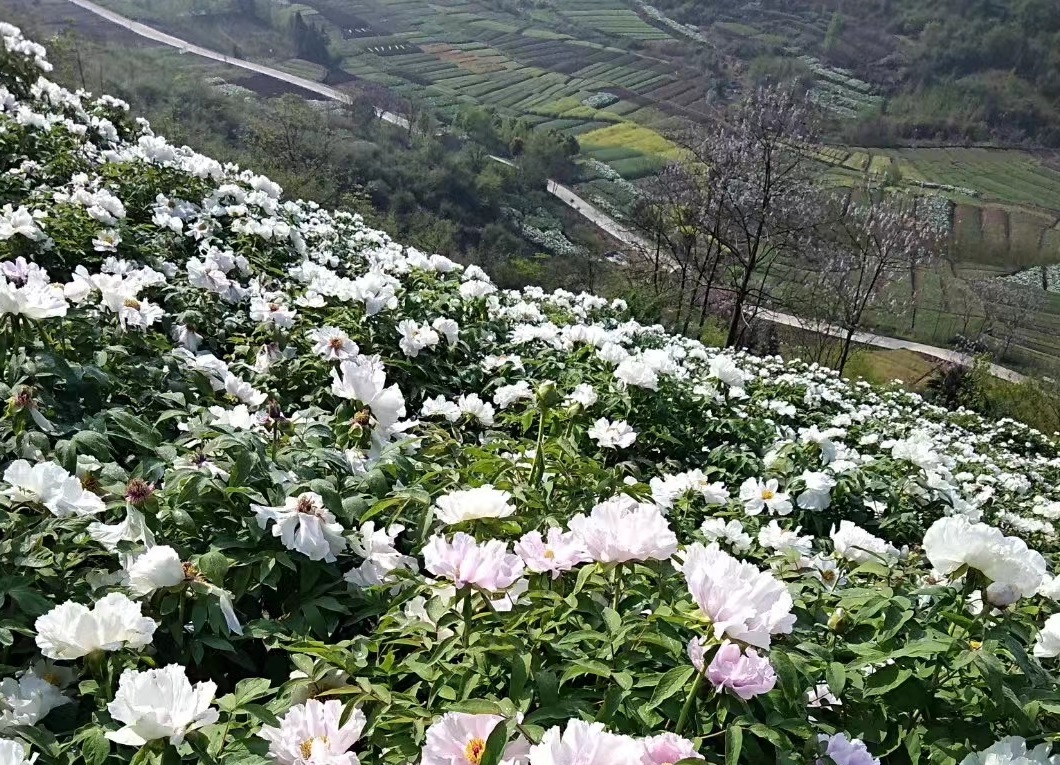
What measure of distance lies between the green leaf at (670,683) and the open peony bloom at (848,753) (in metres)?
0.22

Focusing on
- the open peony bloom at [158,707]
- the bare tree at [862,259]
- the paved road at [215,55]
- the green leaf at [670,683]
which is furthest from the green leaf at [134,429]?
the paved road at [215,55]

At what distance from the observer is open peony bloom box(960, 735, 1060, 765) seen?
108 cm

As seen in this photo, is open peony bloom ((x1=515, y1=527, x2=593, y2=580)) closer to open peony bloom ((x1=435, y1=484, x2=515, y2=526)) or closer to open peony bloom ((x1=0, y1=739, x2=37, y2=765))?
open peony bloom ((x1=435, y1=484, x2=515, y2=526))

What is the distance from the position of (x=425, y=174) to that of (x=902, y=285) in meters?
29.5

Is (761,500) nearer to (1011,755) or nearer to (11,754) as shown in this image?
(1011,755)

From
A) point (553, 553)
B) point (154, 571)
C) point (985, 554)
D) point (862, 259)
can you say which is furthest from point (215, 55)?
point (985, 554)

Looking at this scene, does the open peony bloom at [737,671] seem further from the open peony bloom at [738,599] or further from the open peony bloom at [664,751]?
the open peony bloom at [664,751]

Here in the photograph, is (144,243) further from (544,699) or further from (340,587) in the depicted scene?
(544,699)

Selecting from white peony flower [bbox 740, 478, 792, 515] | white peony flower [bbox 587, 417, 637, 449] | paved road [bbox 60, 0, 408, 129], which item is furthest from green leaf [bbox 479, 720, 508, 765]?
paved road [bbox 60, 0, 408, 129]

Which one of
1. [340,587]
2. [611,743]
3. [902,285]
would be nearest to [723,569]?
[611,743]

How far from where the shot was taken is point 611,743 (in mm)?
894

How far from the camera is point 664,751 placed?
38.0 inches

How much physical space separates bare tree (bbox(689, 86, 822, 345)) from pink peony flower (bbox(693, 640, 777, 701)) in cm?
1313

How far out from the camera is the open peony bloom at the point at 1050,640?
136 cm
